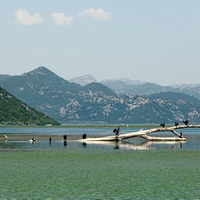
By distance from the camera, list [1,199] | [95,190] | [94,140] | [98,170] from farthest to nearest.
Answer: [94,140], [98,170], [95,190], [1,199]

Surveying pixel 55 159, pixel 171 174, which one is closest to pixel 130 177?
pixel 171 174

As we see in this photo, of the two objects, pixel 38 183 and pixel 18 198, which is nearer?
pixel 18 198

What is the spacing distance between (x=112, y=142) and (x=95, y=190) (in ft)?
247

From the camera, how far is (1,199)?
3519 centimetres

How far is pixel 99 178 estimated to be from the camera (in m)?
46.7

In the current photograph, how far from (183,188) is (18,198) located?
49.5 ft

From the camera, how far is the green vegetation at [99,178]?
37.6 metres

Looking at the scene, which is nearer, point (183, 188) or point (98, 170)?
point (183, 188)

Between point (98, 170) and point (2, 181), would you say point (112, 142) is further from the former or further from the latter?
point (2, 181)

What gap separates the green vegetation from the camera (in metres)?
37.6

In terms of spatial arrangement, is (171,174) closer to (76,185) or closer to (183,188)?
(183,188)

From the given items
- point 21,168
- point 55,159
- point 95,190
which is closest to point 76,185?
point 95,190

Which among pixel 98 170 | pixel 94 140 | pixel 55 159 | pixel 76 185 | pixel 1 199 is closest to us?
pixel 1 199

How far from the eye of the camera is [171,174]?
49562mm
